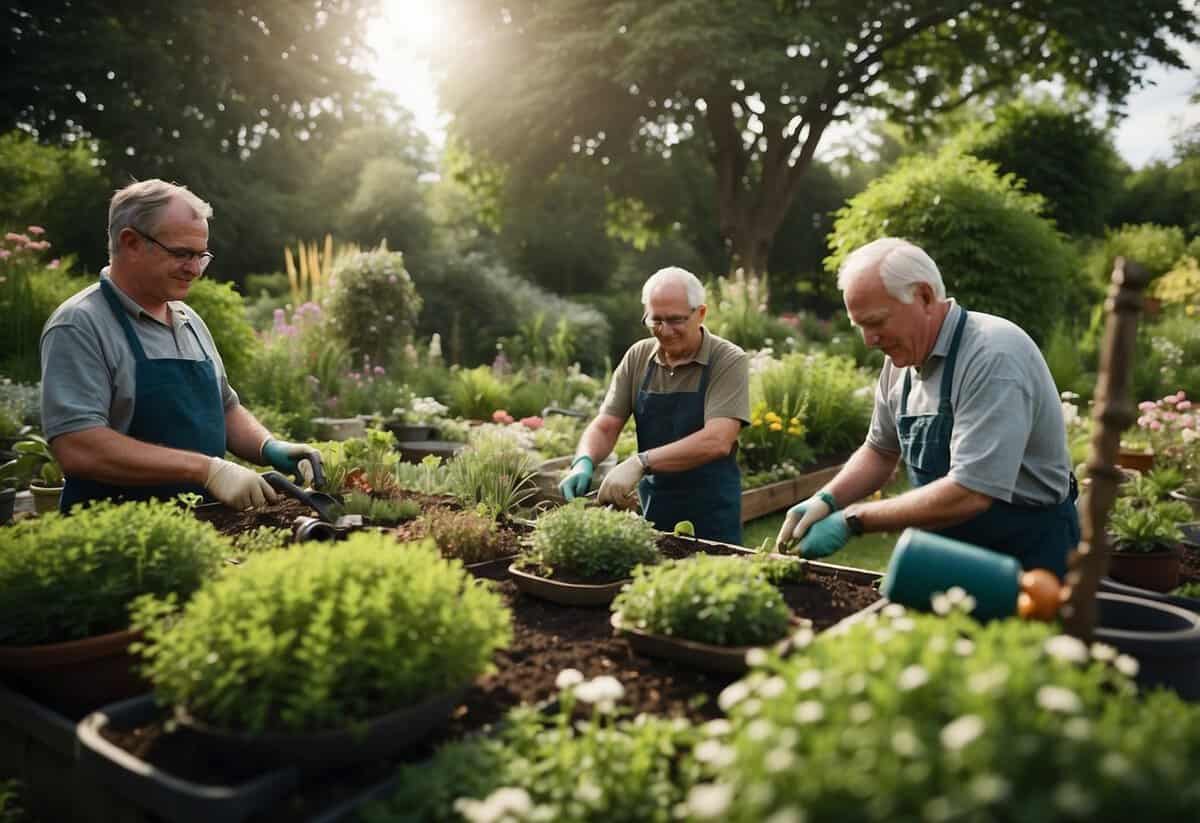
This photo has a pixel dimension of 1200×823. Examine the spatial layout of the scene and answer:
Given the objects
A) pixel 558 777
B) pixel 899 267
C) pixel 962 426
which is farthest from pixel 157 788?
pixel 899 267

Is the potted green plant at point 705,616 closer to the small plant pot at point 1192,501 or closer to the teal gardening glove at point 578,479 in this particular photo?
the teal gardening glove at point 578,479

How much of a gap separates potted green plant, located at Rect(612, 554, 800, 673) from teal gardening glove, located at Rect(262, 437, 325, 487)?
5.95 feet

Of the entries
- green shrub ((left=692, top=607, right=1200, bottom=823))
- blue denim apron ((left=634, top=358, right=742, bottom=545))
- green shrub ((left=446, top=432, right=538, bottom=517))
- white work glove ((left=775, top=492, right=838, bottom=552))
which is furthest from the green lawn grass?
green shrub ((left=692, top=607, right=1200, bottom=823))

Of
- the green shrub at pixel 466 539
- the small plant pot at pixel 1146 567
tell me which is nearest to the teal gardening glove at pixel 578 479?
the green shrub at pixel 466 539

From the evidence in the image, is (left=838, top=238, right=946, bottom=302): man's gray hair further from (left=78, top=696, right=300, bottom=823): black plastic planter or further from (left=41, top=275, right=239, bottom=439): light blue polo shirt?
(left=41, top=275, right=239, bottom=439): light blue polo shirt

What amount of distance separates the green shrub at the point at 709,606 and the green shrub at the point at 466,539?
0.93 metres

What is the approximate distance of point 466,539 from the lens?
9.68 feet

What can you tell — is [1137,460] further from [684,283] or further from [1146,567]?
[684,283]

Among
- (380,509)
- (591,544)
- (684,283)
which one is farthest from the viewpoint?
(684,283)

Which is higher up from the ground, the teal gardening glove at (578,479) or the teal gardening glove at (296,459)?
the teal gardening glove at (296,459)

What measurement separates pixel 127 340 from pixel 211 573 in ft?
4.19

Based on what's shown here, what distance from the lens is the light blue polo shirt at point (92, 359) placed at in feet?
8.80

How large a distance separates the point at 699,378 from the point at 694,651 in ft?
6.94

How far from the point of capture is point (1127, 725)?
4.07ft
